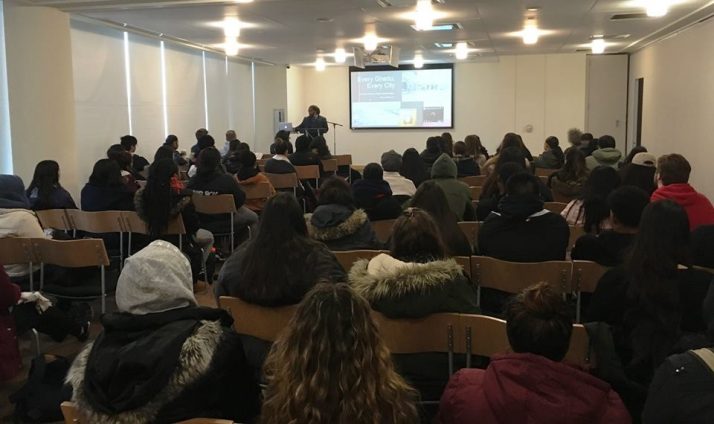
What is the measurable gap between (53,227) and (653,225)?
460 cm

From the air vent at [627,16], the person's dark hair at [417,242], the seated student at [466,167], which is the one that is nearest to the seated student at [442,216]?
the person's dark hair at [417,242]

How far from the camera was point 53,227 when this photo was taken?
542cm

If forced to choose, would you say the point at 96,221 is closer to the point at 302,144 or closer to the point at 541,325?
the point at 302,144

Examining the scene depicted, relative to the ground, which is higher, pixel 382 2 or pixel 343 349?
pixel 382 2

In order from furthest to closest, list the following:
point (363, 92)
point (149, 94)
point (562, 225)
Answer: point (363, 92), point (149, 94), point (562, 225)

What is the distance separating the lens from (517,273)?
11.3 ft

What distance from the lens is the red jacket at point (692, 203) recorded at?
4.35 metres

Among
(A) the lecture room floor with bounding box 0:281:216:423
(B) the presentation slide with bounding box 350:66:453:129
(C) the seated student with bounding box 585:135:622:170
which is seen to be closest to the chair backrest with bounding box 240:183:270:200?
(A) the lecture room floor with bounding box 0:281:216:423

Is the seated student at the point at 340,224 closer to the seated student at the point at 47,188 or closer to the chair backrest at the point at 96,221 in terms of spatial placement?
the chair backrest at the point at 96,221

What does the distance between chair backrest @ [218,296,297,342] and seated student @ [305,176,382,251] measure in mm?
1392

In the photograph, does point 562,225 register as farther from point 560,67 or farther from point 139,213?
point 560,67

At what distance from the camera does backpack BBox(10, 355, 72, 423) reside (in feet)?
10.6

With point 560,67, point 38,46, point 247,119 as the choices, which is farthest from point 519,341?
point 560,67

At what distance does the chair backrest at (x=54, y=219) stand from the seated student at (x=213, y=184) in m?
1.37
